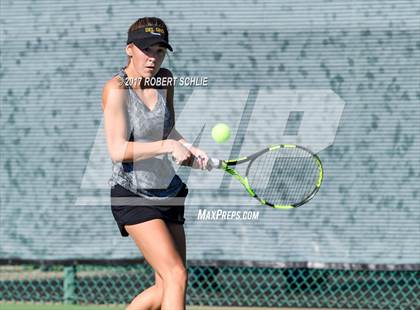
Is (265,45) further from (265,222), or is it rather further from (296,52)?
(265,222)

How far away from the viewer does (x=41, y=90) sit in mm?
7137

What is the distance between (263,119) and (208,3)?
914mm

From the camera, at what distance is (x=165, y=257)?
4.51 meters

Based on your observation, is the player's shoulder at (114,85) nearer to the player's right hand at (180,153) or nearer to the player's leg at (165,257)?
the player's right hand at (180,153)

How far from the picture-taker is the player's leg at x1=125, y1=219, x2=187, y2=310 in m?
4.46

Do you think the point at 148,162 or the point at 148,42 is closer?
the point at 148,42

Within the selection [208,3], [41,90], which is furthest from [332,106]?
[41,90]

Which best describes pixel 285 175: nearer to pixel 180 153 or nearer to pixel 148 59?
pixel 148 59

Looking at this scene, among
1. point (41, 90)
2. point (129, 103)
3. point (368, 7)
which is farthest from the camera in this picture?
point (41, 90)

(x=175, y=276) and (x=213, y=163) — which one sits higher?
(x=213, y=163)

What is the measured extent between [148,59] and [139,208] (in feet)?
2.35

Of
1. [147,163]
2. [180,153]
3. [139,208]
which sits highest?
[180,153]

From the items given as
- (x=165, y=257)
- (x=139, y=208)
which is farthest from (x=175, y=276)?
(x=139, y=208)

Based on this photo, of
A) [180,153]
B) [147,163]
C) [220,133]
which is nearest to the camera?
[180,153]
